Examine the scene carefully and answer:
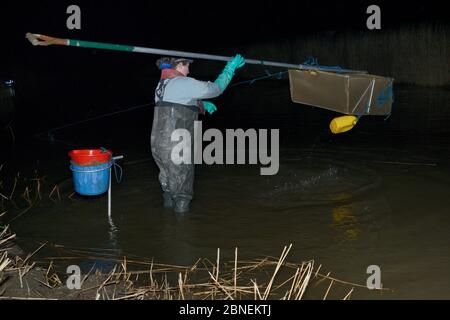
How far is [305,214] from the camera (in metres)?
6.25

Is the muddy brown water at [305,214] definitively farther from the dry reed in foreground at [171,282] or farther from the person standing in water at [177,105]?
the person standing in water at [177,105]

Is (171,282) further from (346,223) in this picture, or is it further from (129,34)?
(129,34)

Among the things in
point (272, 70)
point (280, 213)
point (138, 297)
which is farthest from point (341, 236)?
point (272, 70)

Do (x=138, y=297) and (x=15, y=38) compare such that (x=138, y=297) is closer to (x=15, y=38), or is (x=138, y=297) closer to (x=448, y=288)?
(x=448, y=288)

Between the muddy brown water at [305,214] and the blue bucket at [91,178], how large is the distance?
0.92ft

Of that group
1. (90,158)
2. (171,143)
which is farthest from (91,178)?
(171,143)

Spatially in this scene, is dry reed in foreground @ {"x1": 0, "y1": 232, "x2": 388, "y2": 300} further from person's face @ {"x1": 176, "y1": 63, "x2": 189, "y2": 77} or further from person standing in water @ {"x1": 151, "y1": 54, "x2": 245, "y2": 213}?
person's face @ {"x1": 176, "y1": 63, "x2": 189, "y2": 77}

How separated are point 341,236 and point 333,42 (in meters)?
17.7

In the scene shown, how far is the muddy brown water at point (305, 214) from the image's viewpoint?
16.4 ft

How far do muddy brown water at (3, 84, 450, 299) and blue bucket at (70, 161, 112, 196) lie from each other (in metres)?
0.28

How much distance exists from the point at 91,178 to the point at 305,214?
2.55 m

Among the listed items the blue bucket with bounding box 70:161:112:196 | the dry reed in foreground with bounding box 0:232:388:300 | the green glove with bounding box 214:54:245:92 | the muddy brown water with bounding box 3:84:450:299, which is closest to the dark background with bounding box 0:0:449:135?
the muddy brown water with bounding box 3:84:450:299

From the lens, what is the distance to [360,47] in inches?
815

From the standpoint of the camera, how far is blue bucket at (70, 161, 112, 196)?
249 inches
